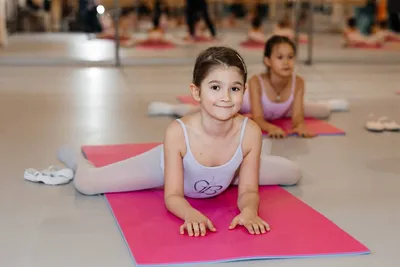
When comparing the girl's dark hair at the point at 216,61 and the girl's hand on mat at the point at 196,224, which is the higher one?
the girl's dark hair at the point at 216,61

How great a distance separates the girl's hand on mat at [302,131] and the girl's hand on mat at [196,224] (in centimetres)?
143

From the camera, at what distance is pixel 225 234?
1993 millimetres

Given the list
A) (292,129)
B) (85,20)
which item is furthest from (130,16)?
(292,129)

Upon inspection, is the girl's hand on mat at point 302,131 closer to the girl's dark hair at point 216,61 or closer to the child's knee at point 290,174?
the child's knee at point 290,174

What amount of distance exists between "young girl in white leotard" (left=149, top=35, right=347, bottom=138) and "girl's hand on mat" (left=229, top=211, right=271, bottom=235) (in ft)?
4.28

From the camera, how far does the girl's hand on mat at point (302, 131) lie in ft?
→ 11.0

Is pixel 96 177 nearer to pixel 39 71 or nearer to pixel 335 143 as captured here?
pixel 335 143

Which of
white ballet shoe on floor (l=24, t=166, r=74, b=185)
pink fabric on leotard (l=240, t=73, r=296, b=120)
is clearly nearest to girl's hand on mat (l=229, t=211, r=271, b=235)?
white ballet shoe on floor (l=24, t=166, r=74, b=185)

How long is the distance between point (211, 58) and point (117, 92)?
113 inches

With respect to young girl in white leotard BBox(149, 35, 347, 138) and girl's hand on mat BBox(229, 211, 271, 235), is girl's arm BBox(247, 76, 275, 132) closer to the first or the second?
young girl in white leotard BBox(149, 35, 347, 138)

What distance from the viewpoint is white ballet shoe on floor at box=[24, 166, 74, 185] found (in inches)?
102

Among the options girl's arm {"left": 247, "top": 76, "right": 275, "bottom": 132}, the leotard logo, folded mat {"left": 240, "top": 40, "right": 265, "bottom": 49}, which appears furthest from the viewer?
A: folded mat {"left": 240, "top": 40, "right": 265, "bottom": 49}

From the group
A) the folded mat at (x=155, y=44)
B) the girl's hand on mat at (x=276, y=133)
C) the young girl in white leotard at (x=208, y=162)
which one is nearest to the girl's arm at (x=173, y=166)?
the young girl in white leotard at (x=208, y=162)

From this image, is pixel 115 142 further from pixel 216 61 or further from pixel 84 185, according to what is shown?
pixel 216 61
